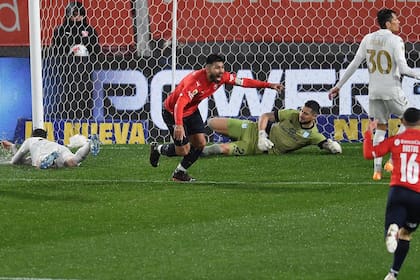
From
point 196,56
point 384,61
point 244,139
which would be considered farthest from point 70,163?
point 384,61

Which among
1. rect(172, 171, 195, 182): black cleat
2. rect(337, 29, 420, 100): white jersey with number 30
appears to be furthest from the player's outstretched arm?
rect(172, 171, 195, 182): black cleat

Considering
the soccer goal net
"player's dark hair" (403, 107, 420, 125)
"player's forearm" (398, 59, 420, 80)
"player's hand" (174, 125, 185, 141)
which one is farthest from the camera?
the soccer goal net

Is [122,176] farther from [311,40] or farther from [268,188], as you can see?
[311,40]

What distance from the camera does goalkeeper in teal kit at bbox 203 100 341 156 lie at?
16.7 m

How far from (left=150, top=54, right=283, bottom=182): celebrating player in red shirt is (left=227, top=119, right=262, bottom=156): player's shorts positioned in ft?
6.10

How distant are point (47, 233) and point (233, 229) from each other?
5.31 feet

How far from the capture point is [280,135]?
16.9 meters

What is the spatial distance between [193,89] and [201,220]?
2.81m

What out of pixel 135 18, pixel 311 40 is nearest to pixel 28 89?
pixel 135 18

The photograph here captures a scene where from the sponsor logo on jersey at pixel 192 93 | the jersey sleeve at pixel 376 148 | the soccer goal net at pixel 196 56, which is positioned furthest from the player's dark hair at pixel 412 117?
the soccer goal net at pixel 196 56

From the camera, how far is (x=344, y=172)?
15234 mm

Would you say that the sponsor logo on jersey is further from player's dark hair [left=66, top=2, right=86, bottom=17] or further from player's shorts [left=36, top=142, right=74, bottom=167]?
player's dark hair [left=66, top=2, right=86, bottom=17]

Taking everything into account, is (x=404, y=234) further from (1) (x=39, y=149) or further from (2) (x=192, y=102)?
(1) (x=39, y=149)

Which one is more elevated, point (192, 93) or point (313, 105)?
point (192, 93)
